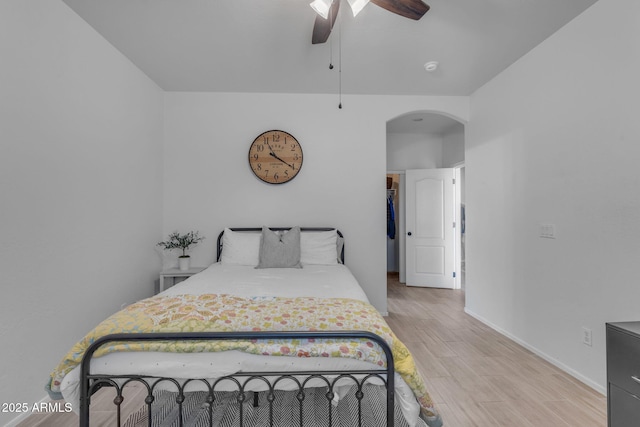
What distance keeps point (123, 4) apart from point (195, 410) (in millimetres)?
2689

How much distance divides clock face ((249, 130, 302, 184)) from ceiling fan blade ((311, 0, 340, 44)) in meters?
1.53

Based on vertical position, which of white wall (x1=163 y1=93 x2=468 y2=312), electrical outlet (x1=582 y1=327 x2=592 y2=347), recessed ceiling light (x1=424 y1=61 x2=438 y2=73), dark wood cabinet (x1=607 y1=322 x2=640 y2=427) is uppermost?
recessed ceiling light (x1=424 y1=61 x2=438 y2=73)

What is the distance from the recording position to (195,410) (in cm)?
182

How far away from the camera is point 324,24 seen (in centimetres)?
188

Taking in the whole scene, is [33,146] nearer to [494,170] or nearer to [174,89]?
[174,89]

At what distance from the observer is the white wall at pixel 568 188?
6.29 ft

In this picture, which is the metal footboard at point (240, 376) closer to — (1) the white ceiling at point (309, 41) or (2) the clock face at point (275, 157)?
(1) the white ceiling at point (309, 41)

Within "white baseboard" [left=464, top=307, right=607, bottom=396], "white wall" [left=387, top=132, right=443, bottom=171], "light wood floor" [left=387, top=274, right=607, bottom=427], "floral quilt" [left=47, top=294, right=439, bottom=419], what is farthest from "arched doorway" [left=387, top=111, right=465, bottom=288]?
"floral quilt" [left=47, top=294, right=439, bottom=419]

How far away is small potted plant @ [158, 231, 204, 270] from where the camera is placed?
3.24 meters

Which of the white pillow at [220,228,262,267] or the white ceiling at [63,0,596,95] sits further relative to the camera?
the white pillow at [220,228,262,267]

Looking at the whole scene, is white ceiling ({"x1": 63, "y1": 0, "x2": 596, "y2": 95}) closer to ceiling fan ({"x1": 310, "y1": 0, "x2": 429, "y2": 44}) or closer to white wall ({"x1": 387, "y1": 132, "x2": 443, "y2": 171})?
ceiling fan ({"x1": 310, "y1": 0, "x2": 429, "y2": 44})

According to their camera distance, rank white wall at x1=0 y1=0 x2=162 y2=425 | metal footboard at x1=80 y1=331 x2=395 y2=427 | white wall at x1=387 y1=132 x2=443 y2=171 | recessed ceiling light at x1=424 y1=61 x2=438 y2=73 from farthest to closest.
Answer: white wall at x1=387 y1=132 x2=443 y2=171 < recessed ceiling light at x1=424 y1=61 x2=438 y2=73 < white wall at x1=0 y1=0 x2=162 y2=425 < metal footboard at x1=80 y1=331 x2=395 y2=427

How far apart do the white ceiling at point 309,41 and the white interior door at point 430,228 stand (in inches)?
75.9

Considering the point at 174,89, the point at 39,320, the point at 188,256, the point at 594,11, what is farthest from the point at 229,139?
the point at 594,11
